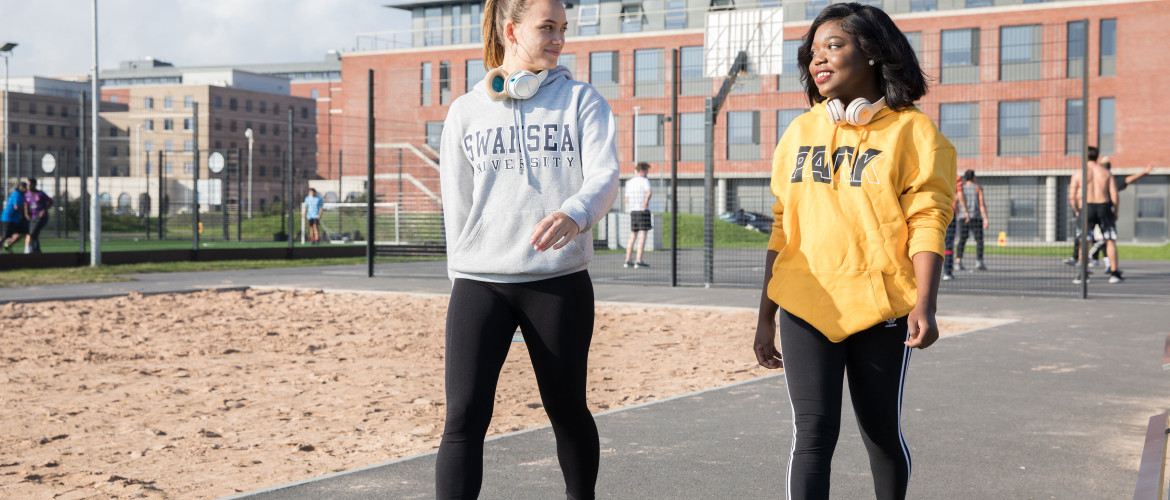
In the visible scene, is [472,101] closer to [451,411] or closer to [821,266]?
[451,411]

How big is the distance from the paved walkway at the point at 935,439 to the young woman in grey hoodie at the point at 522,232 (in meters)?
0.98

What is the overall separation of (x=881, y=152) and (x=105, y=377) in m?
5.64

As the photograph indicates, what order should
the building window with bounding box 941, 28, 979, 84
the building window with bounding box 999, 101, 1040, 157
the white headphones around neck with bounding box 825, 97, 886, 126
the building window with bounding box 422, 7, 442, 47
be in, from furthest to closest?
1. the building window with bounding box 422, 7, 442, 47
2. the building window with bounding box 941, 28, 979, 84
3. the building window with bounding box 999, 101, 1040, 157
4. the white headphones around neck with bounding box 825, 97, 886, 126

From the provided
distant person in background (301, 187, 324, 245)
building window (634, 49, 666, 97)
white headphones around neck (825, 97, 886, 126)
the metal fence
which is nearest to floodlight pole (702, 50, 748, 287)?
the metal fence

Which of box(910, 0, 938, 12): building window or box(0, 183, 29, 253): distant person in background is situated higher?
box(910, 0, 938, 12): building window

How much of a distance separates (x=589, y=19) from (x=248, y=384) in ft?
161

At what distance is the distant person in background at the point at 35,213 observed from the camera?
21.6 metres

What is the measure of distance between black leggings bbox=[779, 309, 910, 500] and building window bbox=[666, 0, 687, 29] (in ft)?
163

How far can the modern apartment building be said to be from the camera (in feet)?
45.7

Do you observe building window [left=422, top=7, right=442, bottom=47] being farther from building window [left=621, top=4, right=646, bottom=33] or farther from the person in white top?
the person in white top

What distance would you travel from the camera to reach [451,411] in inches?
119

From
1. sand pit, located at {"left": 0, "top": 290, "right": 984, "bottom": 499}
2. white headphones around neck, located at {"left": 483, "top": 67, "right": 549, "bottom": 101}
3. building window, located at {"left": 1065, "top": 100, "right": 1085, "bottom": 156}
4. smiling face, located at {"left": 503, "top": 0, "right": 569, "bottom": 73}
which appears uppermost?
building window, located at {"left": 1065, "top": 100, "right": 1085, "bottom": 156}

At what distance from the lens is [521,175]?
3.09 metres

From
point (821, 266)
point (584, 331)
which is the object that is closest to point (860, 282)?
point (821, 266)
